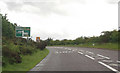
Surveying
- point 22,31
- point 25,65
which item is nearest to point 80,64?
point 25,65

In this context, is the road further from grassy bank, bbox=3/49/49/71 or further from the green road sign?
the green road sign

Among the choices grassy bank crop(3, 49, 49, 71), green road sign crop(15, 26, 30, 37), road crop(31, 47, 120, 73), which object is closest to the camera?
grassy bank crop(3, 49, 49, 71)

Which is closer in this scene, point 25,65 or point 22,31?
point 25,65

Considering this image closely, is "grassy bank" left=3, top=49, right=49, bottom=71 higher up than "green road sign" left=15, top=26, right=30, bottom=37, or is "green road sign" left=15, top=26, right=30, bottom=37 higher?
"green road sign" left=15, top=26, right=30, bottom=37

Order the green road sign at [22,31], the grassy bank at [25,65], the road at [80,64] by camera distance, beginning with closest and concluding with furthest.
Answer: the grassy bank at [25,65] → the road at [80,64] → the green road sign at [22,31]

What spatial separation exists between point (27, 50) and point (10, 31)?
29.3ft

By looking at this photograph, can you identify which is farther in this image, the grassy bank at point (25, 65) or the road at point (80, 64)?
the road at point (80, 64)

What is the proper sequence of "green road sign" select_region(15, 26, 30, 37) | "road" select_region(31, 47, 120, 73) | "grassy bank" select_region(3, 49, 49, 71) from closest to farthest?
"grassy bank" select_region(3, 49, 49, 71)
"road" select_region(31, 47, 120, 73)
"green road sign" select_region(15, 26, 30, 37)

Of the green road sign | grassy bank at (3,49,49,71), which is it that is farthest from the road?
the green road sign

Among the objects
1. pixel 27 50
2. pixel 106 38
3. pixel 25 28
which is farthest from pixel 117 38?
pixel 27 50

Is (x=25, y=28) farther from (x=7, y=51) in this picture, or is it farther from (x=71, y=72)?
(x=71, y=72)

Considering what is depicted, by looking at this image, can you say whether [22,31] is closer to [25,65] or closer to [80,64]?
[25,65]

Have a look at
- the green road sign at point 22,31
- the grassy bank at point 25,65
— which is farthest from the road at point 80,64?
the green road sign at point 22,31

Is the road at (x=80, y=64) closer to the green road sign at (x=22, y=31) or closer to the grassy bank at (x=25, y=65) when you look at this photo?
the grassy bank at (x=25, y=65)
